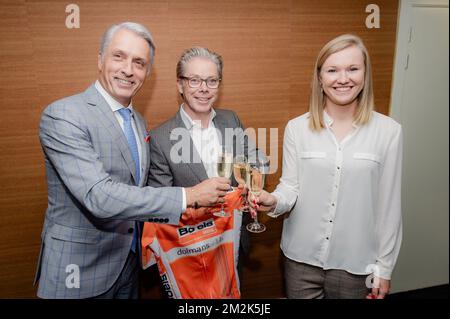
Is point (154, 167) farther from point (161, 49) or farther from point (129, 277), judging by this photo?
point (161, 49)

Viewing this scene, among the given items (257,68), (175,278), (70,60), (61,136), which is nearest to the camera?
(61,136)

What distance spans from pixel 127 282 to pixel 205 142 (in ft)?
2.81

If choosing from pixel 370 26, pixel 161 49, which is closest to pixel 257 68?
pixel 161 49

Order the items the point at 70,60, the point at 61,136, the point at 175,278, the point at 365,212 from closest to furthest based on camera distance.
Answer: the point at 61,136
the point at 365,212
the point at 175,278
the point at 70,60

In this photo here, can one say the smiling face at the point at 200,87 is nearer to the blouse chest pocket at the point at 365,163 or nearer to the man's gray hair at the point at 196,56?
the man's gray hair at the point at 196,56

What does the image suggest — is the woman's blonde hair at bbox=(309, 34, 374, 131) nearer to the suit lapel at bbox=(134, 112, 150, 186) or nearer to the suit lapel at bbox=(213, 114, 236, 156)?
the suit lapel at bbox=(213, 114, 236, 156)

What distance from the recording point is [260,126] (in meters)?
2.57

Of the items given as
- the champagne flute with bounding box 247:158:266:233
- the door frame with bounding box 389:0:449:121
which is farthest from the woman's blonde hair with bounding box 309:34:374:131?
the door frame with bounding box 389:0:449:121

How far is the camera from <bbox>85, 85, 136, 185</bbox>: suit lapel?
5.46 feet

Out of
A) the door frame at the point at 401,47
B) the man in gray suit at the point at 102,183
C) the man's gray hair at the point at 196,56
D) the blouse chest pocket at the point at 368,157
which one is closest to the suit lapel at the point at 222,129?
the man's gray hair at the point at 196,56

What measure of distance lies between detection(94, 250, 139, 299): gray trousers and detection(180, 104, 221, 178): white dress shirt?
619 mm

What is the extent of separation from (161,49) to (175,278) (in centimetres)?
134

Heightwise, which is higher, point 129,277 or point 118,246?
point 118,246

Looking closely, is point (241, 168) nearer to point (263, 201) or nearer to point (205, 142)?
point (263, 201)
